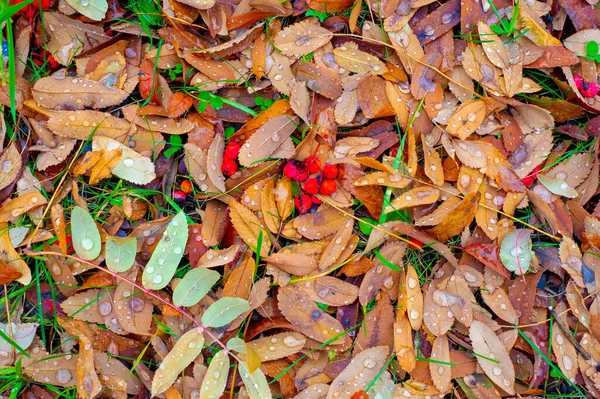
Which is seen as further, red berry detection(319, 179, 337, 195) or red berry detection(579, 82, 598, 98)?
red berry detection(579, 82, 598, 98)

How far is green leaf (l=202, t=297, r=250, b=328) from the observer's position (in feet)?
6.79

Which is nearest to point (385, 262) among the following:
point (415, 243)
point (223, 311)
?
point (415, 243)

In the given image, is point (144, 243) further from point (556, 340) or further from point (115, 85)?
point (556, 340)

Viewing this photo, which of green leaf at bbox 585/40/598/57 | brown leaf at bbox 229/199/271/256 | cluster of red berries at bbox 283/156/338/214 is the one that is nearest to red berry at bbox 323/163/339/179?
cluster of red berries at bbox 283/156/338/214

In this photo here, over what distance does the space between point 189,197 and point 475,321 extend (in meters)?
1.33

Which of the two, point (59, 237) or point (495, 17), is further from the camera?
point (495, 17)

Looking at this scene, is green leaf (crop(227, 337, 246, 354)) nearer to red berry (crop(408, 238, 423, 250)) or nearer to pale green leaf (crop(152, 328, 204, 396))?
pale green leaf (crop(152, 328, 204, 396))

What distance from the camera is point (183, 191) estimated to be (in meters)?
2.30

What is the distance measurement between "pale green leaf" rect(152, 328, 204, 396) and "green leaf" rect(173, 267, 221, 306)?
4.8 inches

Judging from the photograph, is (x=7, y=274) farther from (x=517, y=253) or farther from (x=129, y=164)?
(x=517, y=253)

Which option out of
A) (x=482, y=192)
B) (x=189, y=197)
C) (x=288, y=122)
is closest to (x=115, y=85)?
(x=189, y=197)

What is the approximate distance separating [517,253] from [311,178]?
92 cm

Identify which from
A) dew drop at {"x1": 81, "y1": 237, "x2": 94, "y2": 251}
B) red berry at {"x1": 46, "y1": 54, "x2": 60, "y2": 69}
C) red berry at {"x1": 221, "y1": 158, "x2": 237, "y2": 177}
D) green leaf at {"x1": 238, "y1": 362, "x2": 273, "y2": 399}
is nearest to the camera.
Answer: green leaf at {"x1": 238, "y1": 362, "x2": 273, "y2": 399}

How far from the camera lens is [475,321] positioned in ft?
7.21
